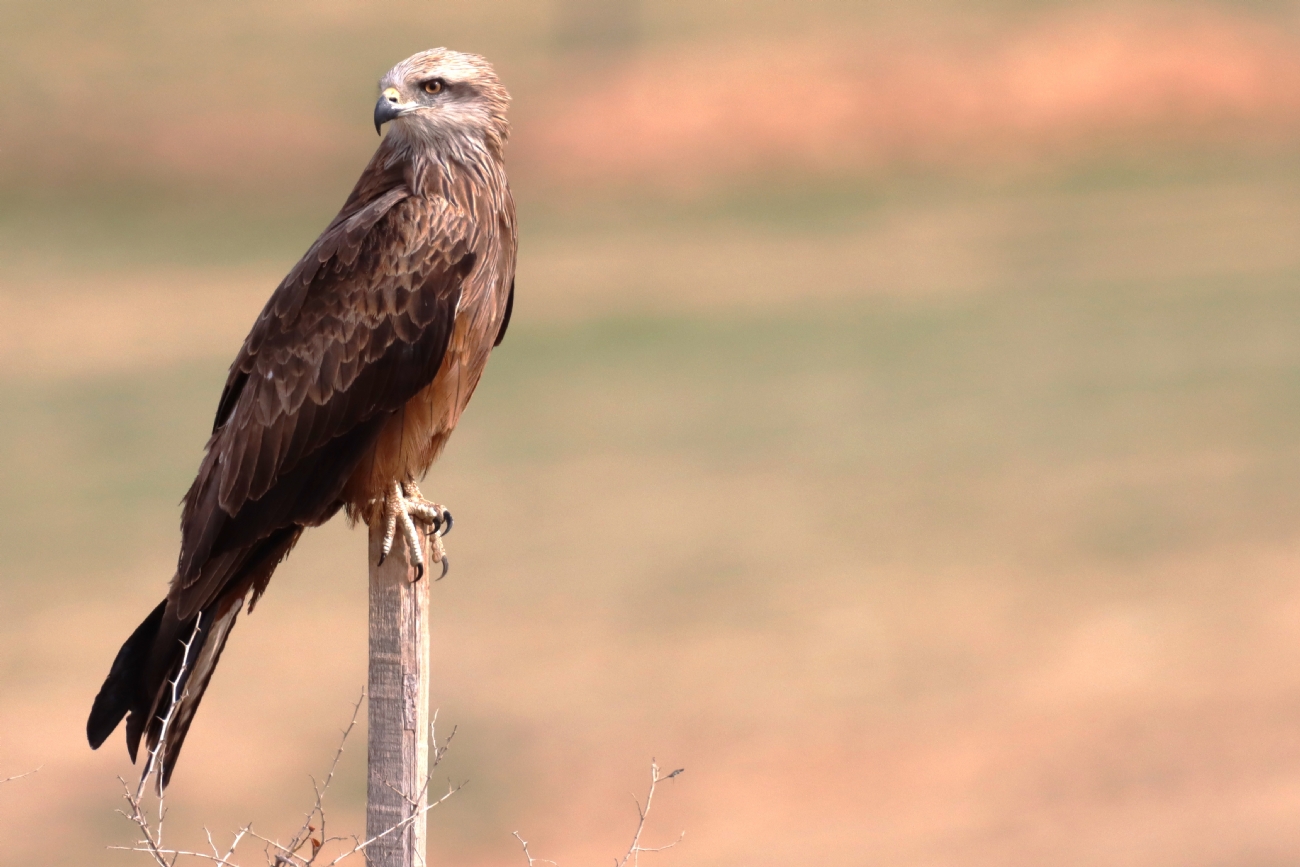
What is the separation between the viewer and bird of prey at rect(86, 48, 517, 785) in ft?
15.1

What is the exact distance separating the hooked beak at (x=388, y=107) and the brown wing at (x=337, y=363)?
10.0 inches

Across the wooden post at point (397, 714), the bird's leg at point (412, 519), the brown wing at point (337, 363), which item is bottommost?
the wooden post at point (397, 714)

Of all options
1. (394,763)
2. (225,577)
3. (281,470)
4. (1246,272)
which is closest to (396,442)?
(281,470)

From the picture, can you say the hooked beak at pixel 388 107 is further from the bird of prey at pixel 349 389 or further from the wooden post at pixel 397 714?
the wooden post at pixel 397 714

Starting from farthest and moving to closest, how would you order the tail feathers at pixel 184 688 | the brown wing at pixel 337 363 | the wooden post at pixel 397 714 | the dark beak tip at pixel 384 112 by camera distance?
the dark beak tip at pixel 384 112
the brown wing at pixel 337 363
the tail feathers at pixel 184 688
the wooden post at pixel 397 714

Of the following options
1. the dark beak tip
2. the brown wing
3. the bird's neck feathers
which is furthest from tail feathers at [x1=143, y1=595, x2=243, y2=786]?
the dark beak tip

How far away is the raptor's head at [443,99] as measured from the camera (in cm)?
507

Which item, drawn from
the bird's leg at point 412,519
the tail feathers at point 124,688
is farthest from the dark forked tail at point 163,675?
the bird's leg at point 412,519

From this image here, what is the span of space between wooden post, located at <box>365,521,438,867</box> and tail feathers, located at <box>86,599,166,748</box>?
71cm

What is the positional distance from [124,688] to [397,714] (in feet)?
2.87

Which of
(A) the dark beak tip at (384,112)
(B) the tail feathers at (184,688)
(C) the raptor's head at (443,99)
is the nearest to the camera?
(B) the tail feathers at (184,688)

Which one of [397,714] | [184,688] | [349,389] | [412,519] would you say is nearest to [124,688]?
[184,688]

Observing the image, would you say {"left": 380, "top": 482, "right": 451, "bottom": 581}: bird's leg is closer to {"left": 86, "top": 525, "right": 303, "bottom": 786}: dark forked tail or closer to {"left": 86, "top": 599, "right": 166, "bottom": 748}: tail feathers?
{"left": 86, "top": 525, "right": 303, "bottom": 786}: dark forked tail

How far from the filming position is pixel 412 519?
191 inches
